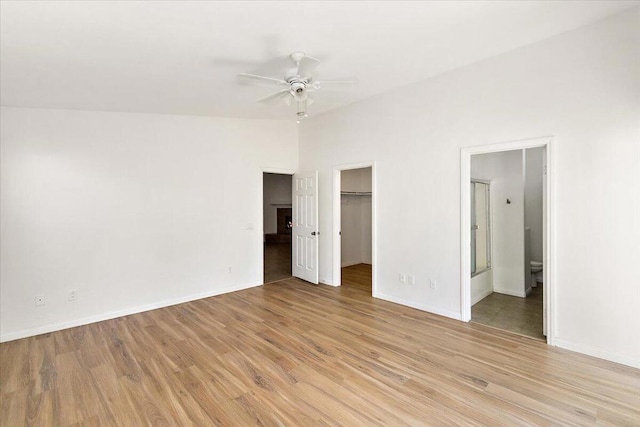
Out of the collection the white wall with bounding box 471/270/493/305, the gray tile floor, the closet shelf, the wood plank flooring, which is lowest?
the wood plank flooring

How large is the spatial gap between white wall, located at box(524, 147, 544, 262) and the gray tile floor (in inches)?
45.6

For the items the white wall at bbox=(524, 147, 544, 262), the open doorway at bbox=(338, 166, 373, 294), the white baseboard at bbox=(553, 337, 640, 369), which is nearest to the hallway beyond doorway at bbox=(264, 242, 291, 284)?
the open doorway at bbox=(338, 166, 373, 294)

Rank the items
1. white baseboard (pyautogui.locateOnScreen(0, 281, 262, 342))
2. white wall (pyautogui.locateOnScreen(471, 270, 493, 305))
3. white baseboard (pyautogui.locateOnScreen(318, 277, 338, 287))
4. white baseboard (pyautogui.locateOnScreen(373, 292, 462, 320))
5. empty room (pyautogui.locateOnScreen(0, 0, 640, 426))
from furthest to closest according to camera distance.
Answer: white baseboard (pyautogui.locateOnScreen(318, 277, 338, 287)) < white wall (pyautogui.locateOnScreen(471, 270, 493, 305)) < white baseboard (pyautogui.locateOnScreen(373, 292, 462, 320)) < white baseboard (pyautogui.locateOnScreen(0, 281, 262, 342)) < empty room (pyautogui.locateOnScreen(0, 0, 640, 426))

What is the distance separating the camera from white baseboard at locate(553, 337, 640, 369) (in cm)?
261

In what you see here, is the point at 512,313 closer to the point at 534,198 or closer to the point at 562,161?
the point at 562,161

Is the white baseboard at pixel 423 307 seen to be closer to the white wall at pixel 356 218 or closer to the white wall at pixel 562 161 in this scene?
the white wall at pixel 562 161

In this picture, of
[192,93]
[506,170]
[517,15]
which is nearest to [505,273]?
[506,170]

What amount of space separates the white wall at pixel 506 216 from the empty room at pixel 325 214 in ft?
0.10

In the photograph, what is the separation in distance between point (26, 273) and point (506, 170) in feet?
21.7

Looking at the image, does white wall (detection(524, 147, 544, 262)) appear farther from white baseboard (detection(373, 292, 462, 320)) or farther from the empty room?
white baseboard (detection(373, 292, 462, 320))

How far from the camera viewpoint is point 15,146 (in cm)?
340

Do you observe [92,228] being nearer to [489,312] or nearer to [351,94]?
[351,94]

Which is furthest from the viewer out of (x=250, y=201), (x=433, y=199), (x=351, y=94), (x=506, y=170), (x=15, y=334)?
(x=250, y=201)

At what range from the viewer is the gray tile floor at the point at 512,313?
136 inches
